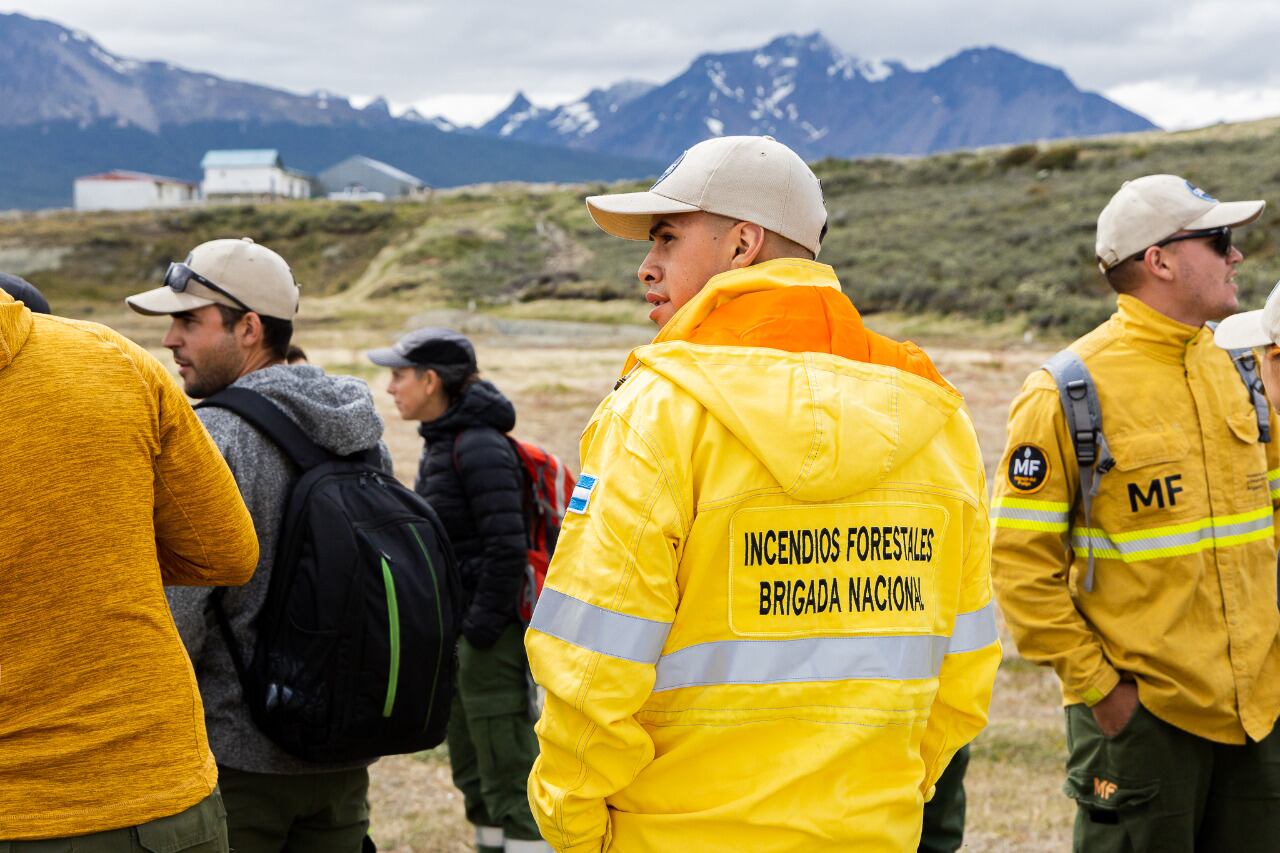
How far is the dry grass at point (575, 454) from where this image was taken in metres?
5.48

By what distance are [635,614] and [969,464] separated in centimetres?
79

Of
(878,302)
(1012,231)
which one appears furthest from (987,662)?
(1012,231)

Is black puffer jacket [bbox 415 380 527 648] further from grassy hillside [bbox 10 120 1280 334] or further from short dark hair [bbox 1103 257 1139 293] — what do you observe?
grassy hillside [bbox 10 120 1280 334]

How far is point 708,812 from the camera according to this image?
6.69ft

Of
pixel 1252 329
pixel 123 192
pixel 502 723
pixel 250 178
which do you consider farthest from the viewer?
pixel 250 178

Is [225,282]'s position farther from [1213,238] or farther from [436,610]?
[1213,238]

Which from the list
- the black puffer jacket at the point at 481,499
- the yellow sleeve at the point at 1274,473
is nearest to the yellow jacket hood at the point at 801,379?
the yellow sleeve at the point at 1274,473

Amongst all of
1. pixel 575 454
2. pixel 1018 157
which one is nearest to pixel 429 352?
pixel 575 454

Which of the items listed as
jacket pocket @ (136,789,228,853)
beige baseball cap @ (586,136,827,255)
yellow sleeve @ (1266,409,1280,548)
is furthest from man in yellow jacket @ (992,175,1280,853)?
jacket pocket @ (136,789,228,853)

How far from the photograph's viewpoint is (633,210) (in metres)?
2.29

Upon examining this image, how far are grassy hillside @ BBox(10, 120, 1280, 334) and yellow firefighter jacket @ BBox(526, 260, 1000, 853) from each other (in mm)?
26850

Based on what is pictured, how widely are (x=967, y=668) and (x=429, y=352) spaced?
301 centimetres

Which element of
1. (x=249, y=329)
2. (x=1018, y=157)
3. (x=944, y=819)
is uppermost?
(x=1018, y=157)

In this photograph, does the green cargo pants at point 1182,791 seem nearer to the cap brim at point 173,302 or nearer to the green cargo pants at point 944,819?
the green cargo pants at point 944,819
